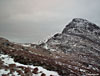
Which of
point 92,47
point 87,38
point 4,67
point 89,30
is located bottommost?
point 4,67

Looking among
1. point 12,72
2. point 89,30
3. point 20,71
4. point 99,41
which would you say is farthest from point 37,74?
point 89,30

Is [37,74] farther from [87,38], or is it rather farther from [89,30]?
[89,30]

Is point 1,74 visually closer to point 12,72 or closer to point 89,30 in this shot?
point 12,72

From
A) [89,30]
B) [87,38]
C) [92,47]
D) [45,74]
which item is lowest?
[45,74]

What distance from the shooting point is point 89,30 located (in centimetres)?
19825

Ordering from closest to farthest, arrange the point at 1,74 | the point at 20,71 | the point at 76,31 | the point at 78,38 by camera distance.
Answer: the point at 1,74 < the point at 20,71 < the point at 78,38 < the point at 76,31

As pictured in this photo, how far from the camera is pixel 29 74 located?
16125 millimetres

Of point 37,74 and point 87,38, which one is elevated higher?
point 87,38

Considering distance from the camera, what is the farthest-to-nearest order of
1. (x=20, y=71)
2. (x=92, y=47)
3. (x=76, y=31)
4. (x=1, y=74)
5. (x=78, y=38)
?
(x=76, y=31), (x=78, y=38), (x=92, y=47), (x=20, y=71), (x=1, y=74)

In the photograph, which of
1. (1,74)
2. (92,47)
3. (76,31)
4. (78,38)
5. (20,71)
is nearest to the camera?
(1,74)

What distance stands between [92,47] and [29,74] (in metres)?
149

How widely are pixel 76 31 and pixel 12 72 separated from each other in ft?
612

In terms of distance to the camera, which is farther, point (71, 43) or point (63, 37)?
point (63, 37)

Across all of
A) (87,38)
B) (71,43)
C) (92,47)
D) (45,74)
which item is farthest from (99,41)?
(45,74)
